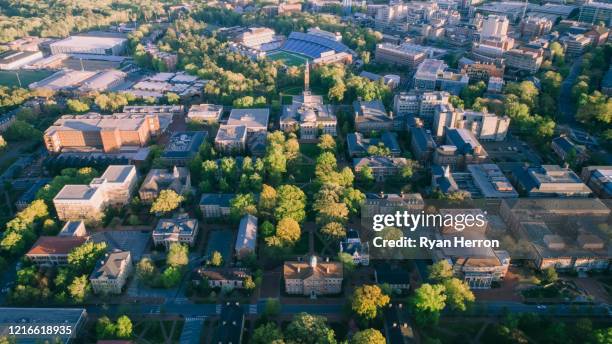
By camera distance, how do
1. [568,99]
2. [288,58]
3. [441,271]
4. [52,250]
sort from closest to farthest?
[441,271], [52,250], [568,99], [288,58]

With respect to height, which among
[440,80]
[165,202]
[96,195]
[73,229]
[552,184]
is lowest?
[73,229]

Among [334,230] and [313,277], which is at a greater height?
[334,230]

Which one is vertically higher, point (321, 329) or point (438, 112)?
point (438, 112)

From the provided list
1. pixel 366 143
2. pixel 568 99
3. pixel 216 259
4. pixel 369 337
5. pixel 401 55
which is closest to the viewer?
pixel 369 337

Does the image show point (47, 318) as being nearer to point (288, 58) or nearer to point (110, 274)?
point (110, 274)

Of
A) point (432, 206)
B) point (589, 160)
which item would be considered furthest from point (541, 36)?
point (432, 206)

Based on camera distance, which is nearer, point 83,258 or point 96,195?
point 83,258

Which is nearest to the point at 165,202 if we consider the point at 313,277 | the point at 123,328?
the point at 123,328

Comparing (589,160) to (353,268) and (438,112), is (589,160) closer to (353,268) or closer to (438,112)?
(438,112)
